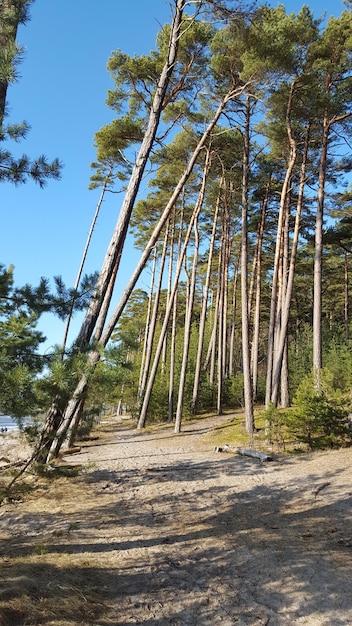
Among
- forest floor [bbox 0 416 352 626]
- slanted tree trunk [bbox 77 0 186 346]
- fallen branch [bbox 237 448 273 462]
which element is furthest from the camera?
fallen branch [bbox 237 448 273 462]

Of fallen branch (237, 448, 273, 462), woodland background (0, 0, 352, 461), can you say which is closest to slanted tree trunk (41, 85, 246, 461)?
woodland background (0, 0, 352, 461)

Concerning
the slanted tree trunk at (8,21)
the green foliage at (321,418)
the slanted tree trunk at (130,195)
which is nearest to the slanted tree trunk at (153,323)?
the green foliage at (321,418)

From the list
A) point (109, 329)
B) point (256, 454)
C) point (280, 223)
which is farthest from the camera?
point (280, 223)

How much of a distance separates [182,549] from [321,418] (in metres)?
5.92

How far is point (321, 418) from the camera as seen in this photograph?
9492mm

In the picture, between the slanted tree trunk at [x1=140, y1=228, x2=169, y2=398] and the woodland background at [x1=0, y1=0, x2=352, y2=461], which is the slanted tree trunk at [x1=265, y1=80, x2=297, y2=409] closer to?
the woodland background at [x1=0, y1=0, x2=352, y2=461]

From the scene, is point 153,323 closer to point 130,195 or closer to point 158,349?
point 158,349

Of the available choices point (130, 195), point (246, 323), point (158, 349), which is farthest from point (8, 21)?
point (158, 349)

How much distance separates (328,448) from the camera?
31.9 feet

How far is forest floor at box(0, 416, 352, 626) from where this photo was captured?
10.6ft

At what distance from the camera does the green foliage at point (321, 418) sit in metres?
9.40

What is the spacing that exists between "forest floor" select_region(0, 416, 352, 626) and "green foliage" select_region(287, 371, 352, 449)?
125cm

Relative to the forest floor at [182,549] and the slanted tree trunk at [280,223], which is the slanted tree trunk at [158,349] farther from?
the forest floor at [182,549]

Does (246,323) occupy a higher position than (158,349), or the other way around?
(246,323)
